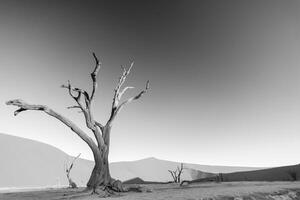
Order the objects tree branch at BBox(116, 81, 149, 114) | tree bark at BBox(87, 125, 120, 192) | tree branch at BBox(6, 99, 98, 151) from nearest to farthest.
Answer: tree branch at BBox(6, 99, 98, 151)
tree bark at BBox(87, 125, 120, 192)
tree branch at BBox(116, 81, 149, 114)

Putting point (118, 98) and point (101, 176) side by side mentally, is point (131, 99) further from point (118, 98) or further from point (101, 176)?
point (101, 176)

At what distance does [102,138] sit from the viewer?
47.1ft

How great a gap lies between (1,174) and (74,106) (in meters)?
196

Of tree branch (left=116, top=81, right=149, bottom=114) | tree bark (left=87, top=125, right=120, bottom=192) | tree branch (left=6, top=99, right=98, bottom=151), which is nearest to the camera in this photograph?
tree branch (left=6, top=99, right=98, bottom=151)

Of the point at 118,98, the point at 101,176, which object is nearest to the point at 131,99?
the point at 118,98

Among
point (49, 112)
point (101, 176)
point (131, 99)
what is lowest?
point (101, 176)

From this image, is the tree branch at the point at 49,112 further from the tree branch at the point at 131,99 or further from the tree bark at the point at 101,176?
the tree branch at the point at 131,99

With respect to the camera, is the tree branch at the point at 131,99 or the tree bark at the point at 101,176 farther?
the tree branch at the point at 131,99

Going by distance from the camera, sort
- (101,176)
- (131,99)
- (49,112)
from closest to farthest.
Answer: (49,112), (101,176), (131,99)

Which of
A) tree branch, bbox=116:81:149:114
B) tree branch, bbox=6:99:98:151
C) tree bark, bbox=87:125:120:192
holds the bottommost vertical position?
tree bark, bbox=87:125:120:192

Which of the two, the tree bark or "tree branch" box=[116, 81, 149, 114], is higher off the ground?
"tree branch" box=[116, 81, 149, 114]

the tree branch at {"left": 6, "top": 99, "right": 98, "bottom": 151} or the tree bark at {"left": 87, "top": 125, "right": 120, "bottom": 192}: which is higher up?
the tree branch at {"left": 6, "top": 99, "right": 98, "bottom": 151}

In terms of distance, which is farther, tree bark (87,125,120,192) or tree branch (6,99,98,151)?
tree bark (87,125,120,192)

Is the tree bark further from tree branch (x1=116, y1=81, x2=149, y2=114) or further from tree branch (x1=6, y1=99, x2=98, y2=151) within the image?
tree branch (x1=116, y1=81, x2=149, y2=114)
